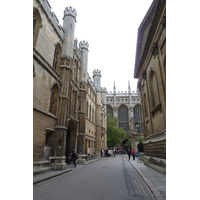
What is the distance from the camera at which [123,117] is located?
6047cm

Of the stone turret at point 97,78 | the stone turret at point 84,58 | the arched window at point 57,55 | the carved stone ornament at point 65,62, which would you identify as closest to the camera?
the arched window at point 57,55

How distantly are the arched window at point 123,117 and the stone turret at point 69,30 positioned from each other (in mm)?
48306

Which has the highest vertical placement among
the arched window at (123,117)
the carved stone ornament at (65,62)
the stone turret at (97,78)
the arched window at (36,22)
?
the stone turret at (97,78)

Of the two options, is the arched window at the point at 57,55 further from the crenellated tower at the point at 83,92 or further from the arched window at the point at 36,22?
the crenellated tower at the point at 83,92

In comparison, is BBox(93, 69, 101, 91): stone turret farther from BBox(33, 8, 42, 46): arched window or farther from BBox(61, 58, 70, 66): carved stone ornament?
BBox(33, 8, 42, 46): arched window

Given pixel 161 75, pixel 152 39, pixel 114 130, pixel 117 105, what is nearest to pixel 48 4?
pixel 152 39

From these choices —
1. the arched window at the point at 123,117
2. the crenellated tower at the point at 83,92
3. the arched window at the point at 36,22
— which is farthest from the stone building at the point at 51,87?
the arched window at the point at 123,117

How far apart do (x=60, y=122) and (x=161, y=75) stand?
8541 mm

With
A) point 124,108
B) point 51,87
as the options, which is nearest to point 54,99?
point 51,87

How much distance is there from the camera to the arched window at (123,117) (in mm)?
58312

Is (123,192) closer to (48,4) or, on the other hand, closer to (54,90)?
(54,90)

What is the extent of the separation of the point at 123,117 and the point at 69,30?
49.6 meters

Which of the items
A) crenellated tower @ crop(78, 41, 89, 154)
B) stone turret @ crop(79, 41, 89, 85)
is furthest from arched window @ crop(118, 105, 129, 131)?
stone turret @ crop(79, 41, 89, 85)

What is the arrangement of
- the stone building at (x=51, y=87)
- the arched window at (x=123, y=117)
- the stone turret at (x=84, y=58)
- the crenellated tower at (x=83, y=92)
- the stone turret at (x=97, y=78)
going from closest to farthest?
the stone building at (x=51, y=87) → the crenellated tower at (x=83, y=92) → the stone turret at (x=84, y=58) → the stone turret at (x=97, y=78) → the arched window at (x=123, y=117)
